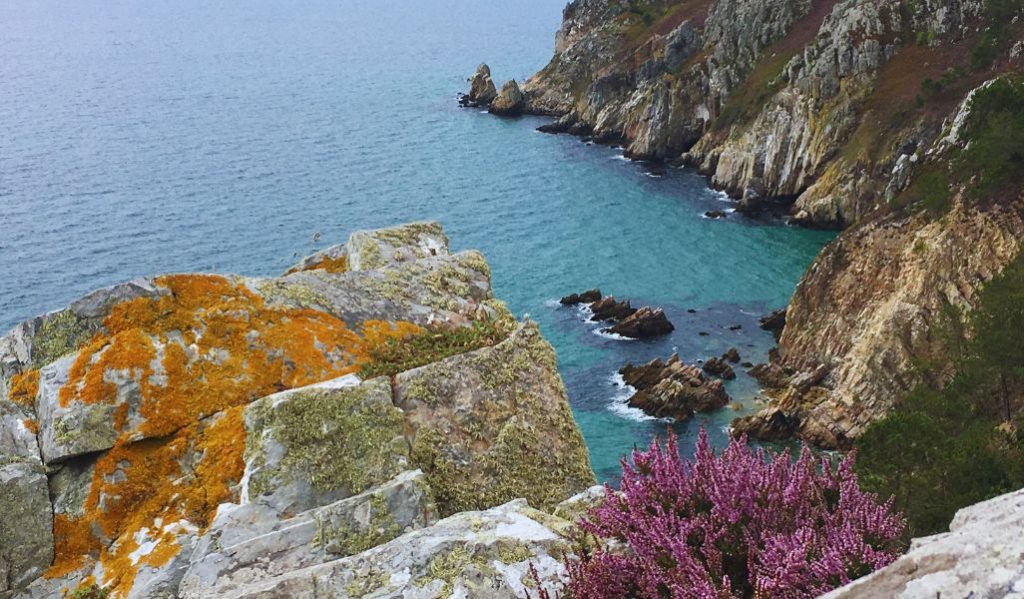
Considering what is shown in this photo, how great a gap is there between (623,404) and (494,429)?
4547cm

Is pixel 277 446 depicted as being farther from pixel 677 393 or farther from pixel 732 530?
pixel 677 393

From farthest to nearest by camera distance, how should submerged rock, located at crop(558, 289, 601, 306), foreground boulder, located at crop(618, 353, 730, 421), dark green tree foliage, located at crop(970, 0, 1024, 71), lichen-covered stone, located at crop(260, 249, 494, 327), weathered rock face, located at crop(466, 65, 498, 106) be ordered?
1. weathered rock face, located at crop(466, 65, 498, 106)
2. dark green tree foliage, located at crop(970, 0, 1024, 71)
3. submerged rock, located at crop(558, 289, 601, 306)
4. foreground boulder, located at crop(618, 353, 730, 421)
5. lichen-covered stone, located at crop(260, 249, 494, 327)

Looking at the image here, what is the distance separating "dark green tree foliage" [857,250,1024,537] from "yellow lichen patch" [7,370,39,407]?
1069cm

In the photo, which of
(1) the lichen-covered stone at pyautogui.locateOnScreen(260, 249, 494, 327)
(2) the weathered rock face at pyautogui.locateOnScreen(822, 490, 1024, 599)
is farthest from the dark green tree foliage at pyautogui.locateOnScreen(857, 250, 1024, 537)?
(1) the lichen-covered stone at pyautogui.locateOnScreen(260, 249, 494, 327)

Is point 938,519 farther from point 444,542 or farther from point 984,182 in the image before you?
point 984,182

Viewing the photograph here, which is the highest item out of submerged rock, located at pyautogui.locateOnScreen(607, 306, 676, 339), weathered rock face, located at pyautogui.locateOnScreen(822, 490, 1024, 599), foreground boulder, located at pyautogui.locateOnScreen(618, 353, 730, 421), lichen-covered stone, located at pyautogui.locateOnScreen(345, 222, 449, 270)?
weathered rock face, located at pyautogui.locateOnScreen(822, 490, 1024, 599)

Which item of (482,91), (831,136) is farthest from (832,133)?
(482,91)

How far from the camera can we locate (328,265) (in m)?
16.7

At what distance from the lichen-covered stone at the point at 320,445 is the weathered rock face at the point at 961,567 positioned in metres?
6.59

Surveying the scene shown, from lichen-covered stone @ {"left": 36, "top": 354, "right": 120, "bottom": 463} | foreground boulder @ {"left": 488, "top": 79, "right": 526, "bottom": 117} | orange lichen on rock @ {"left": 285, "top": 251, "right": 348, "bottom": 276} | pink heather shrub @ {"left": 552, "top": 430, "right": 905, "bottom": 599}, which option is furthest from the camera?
foreground boulder @ {"left": 488, "top": 79, "right": 526, "bottom": 117}

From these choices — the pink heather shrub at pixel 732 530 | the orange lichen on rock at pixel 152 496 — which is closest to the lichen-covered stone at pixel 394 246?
the orange lichen on rock at pixel 152 496

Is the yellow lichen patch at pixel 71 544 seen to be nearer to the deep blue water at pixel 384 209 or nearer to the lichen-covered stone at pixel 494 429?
the lichen-covered stone at pixel 494 429

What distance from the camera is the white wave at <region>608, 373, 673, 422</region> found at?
5434 centimetres

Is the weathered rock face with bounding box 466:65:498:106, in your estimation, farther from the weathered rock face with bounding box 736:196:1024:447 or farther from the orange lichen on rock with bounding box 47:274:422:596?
the orange lichen on rock with bounding box 47:274:422:596
